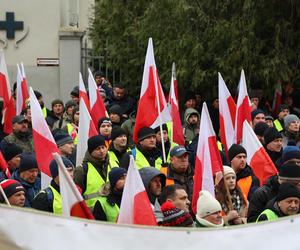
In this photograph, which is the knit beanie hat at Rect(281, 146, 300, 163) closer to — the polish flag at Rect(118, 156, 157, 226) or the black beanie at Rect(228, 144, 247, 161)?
the black beanie at Rect(228, 144, 247, 161)

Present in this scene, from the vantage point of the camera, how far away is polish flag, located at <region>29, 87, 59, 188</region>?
8367 millimetres

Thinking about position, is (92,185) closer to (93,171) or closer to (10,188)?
(93,171)

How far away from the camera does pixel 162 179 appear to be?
277 inches

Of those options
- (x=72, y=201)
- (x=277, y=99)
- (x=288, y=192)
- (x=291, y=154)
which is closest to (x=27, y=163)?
(x=291, y=154)

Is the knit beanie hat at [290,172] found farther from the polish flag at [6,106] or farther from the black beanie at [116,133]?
the polish flag at [6,106]

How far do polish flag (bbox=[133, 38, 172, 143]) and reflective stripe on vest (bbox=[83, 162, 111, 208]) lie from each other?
7.07 ft

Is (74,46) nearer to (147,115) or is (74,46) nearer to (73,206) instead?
(147,115)

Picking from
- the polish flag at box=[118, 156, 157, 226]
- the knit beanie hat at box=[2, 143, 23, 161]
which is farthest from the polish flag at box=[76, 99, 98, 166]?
the polish flag at box=[118, 156, 157, 226]

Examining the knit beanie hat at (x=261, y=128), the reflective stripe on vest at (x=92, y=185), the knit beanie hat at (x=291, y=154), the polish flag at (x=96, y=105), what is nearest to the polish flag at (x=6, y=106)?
the polish flag at (x=96, y=105)

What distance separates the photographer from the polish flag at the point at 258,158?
343 inches

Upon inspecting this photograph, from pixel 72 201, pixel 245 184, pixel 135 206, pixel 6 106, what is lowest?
pixel 6 106

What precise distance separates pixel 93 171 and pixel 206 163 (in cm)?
100

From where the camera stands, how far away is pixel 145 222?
17.0ft

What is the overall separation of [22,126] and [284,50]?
515cm
